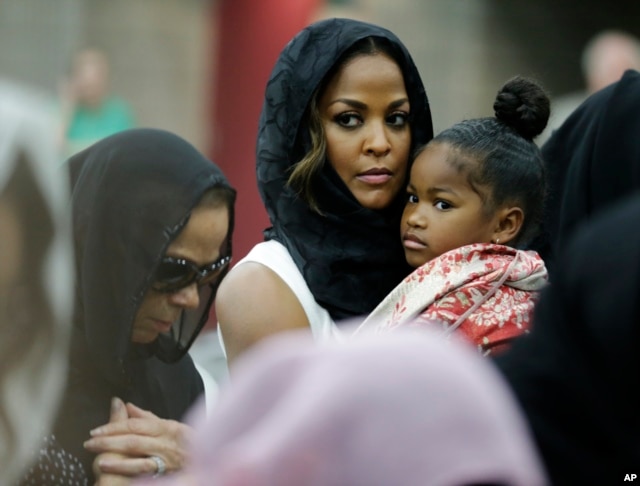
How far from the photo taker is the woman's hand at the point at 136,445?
8.41 feet

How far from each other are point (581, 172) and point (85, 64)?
409cm

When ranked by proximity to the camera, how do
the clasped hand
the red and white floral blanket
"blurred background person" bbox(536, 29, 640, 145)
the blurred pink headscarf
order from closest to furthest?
the blurred pink headscarf → the red and white floral blanket → the clasped hand → "blurred background person" bbox(536, 29, 640, 145)

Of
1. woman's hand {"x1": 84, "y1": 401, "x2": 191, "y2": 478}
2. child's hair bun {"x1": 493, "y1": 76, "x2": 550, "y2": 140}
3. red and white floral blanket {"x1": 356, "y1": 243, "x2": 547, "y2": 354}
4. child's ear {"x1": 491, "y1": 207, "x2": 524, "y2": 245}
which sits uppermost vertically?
child's hair bun {"x1": 493, "y1": 76, "x2": 550, "y2": 140}

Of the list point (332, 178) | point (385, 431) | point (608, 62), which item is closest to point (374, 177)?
point (332, 178)

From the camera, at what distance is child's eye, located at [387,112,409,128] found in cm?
275

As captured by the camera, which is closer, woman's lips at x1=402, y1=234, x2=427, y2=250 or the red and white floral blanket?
the red and white floral blanket

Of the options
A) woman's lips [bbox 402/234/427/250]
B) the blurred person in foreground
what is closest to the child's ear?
woman's lips [bbox 402/234/427/250]

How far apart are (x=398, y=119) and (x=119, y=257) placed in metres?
0.70

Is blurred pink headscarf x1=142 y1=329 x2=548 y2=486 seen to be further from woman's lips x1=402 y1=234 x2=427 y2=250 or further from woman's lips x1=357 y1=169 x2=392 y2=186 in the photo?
woman's lips x1=357 y1=169 x2=392 y2=186

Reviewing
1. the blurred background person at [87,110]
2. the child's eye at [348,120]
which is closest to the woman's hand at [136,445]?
the blurred background person at [87,110]

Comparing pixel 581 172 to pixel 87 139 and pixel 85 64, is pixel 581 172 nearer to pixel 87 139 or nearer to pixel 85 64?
pixel 87 139

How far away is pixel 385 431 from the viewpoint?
1216mm

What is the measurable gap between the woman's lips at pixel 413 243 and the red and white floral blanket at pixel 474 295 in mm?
115

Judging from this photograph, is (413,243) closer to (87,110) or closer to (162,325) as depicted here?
(162,325)
